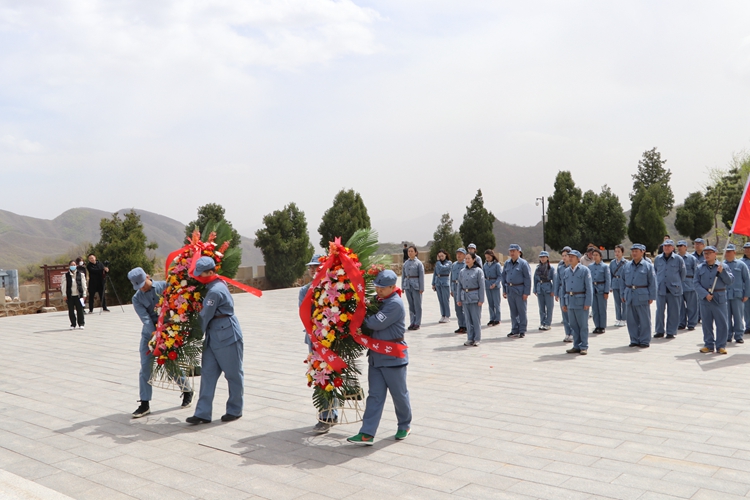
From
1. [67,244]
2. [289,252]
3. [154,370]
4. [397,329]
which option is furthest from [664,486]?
[67,244]

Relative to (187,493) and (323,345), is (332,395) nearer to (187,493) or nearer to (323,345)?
(323,345)

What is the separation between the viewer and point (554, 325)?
1404 centimetres

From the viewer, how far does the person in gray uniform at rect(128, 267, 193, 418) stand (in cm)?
719

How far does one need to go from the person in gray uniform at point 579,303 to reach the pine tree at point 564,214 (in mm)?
33828

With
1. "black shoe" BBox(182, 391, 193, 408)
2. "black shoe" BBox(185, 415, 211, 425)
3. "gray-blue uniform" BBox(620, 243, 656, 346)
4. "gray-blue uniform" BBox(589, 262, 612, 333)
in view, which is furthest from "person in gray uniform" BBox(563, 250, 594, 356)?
"black shoe" BBox(185, 415, 211, 425)

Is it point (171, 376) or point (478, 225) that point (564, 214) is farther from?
point (171, 376)

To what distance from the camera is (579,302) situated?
10445 millimetres

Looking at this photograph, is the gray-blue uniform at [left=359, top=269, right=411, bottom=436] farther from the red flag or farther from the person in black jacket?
the person in black jacket

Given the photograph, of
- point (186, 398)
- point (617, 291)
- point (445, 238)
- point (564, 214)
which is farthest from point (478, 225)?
point (186, 398)

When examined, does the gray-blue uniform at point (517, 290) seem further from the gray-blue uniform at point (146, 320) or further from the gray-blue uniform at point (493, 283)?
the gray-blue uniform at point (146, 320)

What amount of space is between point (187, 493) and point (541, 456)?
9.32 feet

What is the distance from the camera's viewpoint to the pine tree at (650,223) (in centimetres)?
4475

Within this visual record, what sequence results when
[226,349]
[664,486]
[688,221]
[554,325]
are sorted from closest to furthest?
[664,486], [226,349], [554,325], [688,221]

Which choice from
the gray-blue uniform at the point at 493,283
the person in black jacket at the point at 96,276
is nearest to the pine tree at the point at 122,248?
the person in black jacket at the point at 96,276
